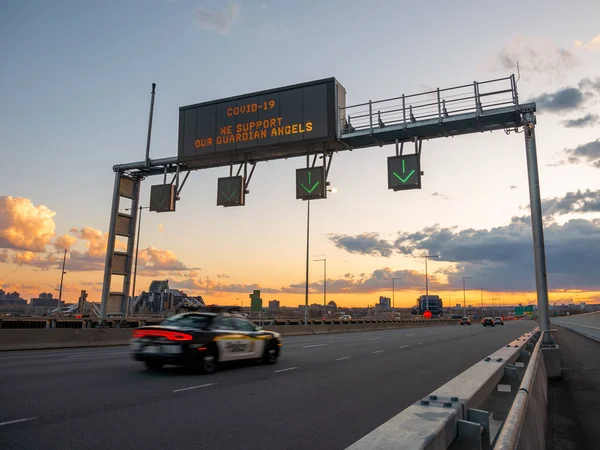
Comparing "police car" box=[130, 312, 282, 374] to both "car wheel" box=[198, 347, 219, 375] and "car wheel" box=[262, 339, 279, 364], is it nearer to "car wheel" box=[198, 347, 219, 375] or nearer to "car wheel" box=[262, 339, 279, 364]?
"car wheel" box=[198, 347, 219, 375]

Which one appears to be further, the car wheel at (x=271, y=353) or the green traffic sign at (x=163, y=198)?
the green traffic sign at (x=163, y=198)

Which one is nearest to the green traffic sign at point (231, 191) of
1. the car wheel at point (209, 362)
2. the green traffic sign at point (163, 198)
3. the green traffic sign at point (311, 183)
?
the green traffic sign at point (311, 183)

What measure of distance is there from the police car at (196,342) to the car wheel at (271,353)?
602mm

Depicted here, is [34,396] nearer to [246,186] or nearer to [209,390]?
[209,390]

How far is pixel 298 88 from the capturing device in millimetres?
22438

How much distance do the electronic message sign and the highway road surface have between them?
37.1ft

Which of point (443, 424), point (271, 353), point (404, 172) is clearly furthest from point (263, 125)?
point (443, 424)

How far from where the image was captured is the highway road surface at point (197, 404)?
6.06m

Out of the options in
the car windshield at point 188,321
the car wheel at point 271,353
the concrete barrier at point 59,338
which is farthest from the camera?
the concrete barrier at point 59,338

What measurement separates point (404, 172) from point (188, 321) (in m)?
11.0

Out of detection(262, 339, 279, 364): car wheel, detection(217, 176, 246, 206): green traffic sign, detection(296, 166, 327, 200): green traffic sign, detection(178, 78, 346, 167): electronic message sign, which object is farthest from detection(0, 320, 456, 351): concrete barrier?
detection(296, 166, 327, 200): green traffic sign

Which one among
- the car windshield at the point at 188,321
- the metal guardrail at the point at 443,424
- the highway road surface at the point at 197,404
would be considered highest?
the car windshield at the point at 188,321

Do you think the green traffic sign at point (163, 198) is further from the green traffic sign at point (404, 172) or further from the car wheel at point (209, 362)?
the car wheel at point (209, 362)

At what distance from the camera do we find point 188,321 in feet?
41.5
